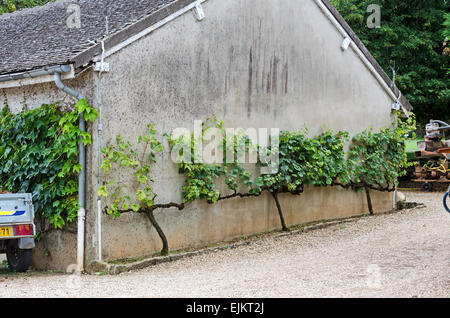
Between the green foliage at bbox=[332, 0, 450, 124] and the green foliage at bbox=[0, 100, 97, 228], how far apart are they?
16909 millimetres

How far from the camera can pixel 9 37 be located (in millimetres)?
13188

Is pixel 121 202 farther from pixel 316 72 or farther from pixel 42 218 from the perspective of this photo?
pixel 316 72

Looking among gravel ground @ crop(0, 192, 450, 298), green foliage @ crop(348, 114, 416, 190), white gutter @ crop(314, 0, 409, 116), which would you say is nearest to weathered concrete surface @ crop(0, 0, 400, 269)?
white gutter @ crop(314, 0, 409, 116)

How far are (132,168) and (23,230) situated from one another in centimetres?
196

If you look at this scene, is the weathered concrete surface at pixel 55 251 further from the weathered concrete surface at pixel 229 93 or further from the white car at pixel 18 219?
the white car at pixel 18 219

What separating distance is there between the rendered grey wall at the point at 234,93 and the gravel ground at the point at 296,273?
75 centimetres

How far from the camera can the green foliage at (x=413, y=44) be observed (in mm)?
23609

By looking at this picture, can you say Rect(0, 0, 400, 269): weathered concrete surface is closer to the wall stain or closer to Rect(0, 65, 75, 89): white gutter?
the wall stain

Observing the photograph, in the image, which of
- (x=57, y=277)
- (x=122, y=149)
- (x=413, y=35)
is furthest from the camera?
(x=413, y=35)

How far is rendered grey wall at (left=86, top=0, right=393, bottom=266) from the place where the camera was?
963 cm

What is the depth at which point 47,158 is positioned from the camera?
927cm
